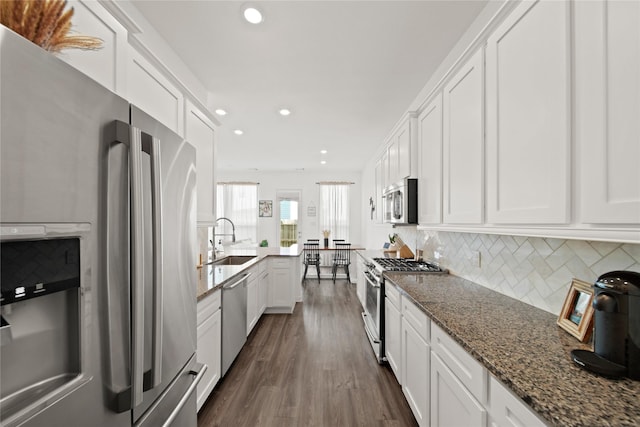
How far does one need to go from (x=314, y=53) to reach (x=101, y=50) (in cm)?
165

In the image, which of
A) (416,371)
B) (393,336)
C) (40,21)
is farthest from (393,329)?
(40,21)

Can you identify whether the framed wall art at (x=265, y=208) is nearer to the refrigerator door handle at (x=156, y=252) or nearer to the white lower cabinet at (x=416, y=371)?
the white lower cabinet at (x=416, y=371)

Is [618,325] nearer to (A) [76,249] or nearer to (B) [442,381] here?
(B) [442,381]

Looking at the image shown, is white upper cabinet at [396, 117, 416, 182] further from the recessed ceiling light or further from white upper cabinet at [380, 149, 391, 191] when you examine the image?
the recessed ceiling light

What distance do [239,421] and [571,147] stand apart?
2.40 meters

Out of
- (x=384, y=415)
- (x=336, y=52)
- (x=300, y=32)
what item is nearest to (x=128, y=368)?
(x=384, y=415)

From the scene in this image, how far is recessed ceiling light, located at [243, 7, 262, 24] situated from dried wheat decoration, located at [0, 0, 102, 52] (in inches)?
50.9

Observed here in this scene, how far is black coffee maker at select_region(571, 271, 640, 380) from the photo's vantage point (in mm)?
814

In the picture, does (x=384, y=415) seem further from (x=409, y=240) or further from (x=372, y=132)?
(x=372, y=132)

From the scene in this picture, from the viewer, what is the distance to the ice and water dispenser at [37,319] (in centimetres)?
52

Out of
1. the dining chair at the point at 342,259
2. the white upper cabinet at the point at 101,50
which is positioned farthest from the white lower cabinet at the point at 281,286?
the white upper cabinet at the point at 101,50

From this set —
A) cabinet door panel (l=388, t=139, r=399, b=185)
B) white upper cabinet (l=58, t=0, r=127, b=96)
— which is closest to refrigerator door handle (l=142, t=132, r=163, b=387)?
white upper cabinet (l=58, t=0, r=127, b=96)

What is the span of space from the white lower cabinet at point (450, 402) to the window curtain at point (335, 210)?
605 centimetres

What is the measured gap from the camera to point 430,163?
2312 mm
